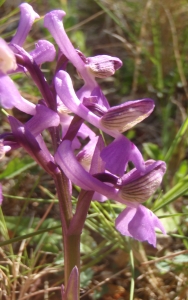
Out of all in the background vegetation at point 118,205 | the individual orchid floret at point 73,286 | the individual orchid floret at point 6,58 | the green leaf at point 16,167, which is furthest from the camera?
the green leaf at point 16,167

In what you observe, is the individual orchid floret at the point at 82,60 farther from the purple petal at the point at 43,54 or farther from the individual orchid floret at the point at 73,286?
the individual orchid floret at the point at 73,286

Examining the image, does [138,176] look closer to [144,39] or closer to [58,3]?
[144,39]

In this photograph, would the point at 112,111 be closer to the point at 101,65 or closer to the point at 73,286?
the point at 101,65

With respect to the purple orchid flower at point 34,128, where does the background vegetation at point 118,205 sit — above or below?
below

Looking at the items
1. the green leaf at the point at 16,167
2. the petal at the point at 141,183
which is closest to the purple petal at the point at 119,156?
the petal at the point at 141,183

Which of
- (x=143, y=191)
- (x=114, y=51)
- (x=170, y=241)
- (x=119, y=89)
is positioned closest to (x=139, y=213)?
(x=143, y=191)

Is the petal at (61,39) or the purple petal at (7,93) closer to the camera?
the purple petal at (7,93)
